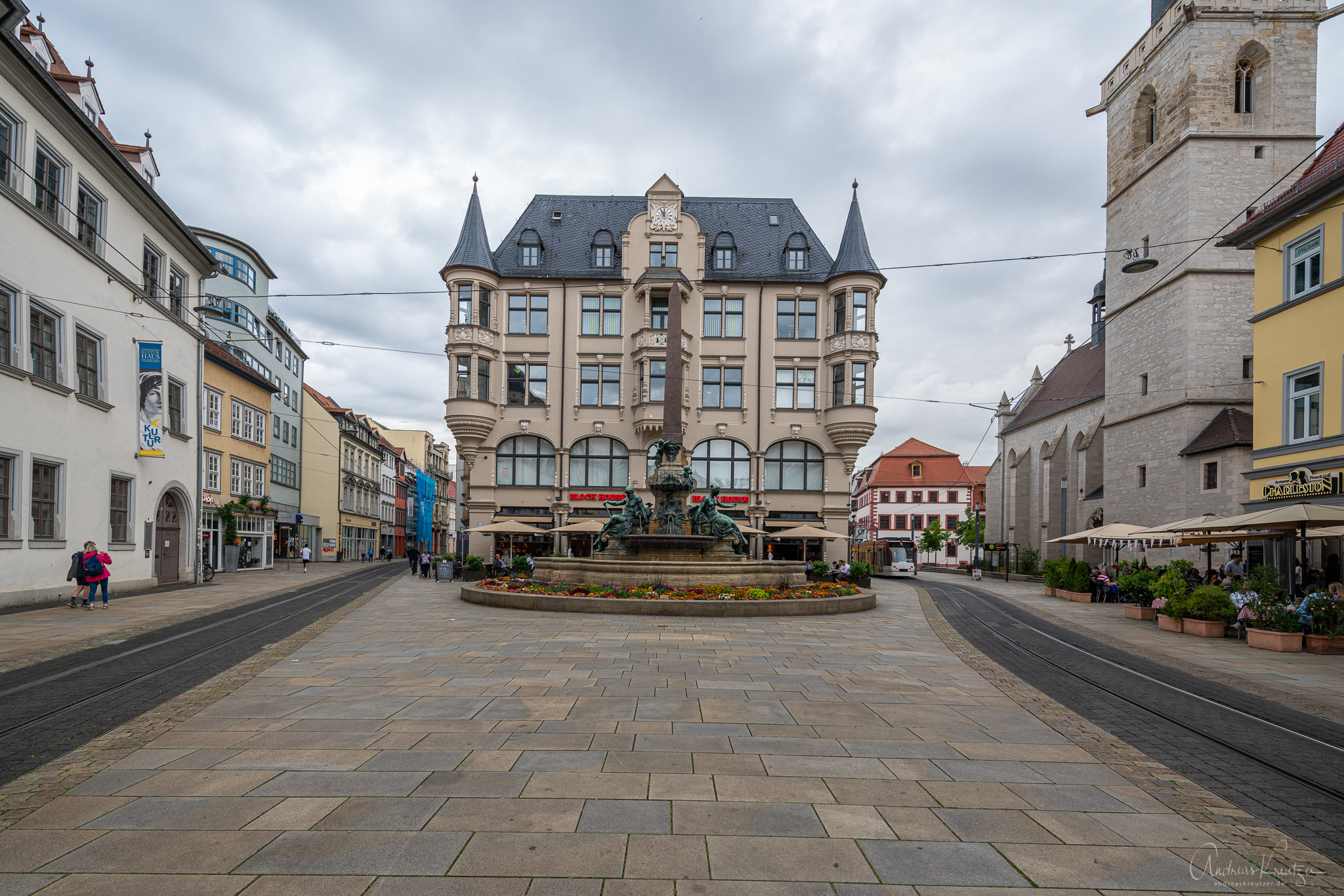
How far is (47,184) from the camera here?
18.2m

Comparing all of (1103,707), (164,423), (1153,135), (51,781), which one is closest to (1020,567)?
(1153,135)

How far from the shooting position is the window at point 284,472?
148ft

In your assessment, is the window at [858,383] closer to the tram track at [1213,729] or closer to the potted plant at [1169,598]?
the potted plant at [1169,598]

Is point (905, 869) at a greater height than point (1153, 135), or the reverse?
point (1153, 135)

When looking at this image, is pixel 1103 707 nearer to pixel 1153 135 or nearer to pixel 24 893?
pixel 24 893

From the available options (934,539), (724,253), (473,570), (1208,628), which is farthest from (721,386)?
(934,539)

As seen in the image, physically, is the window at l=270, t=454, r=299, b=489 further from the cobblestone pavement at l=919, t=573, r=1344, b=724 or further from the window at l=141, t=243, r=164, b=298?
the cobblestone pavement at l=919, t=573, r=1344, b=724

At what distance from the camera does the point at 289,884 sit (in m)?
3.62

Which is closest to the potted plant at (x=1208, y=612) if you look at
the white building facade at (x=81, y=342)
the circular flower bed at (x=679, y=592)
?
the circular flower bed at (x=679, y=592)

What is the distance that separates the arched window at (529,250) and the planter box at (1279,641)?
35.9m

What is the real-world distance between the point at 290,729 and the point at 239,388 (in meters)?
36.4

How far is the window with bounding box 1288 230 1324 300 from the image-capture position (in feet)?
65.8

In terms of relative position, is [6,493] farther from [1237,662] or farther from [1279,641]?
[1279,641]

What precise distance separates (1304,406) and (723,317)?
2551cm
